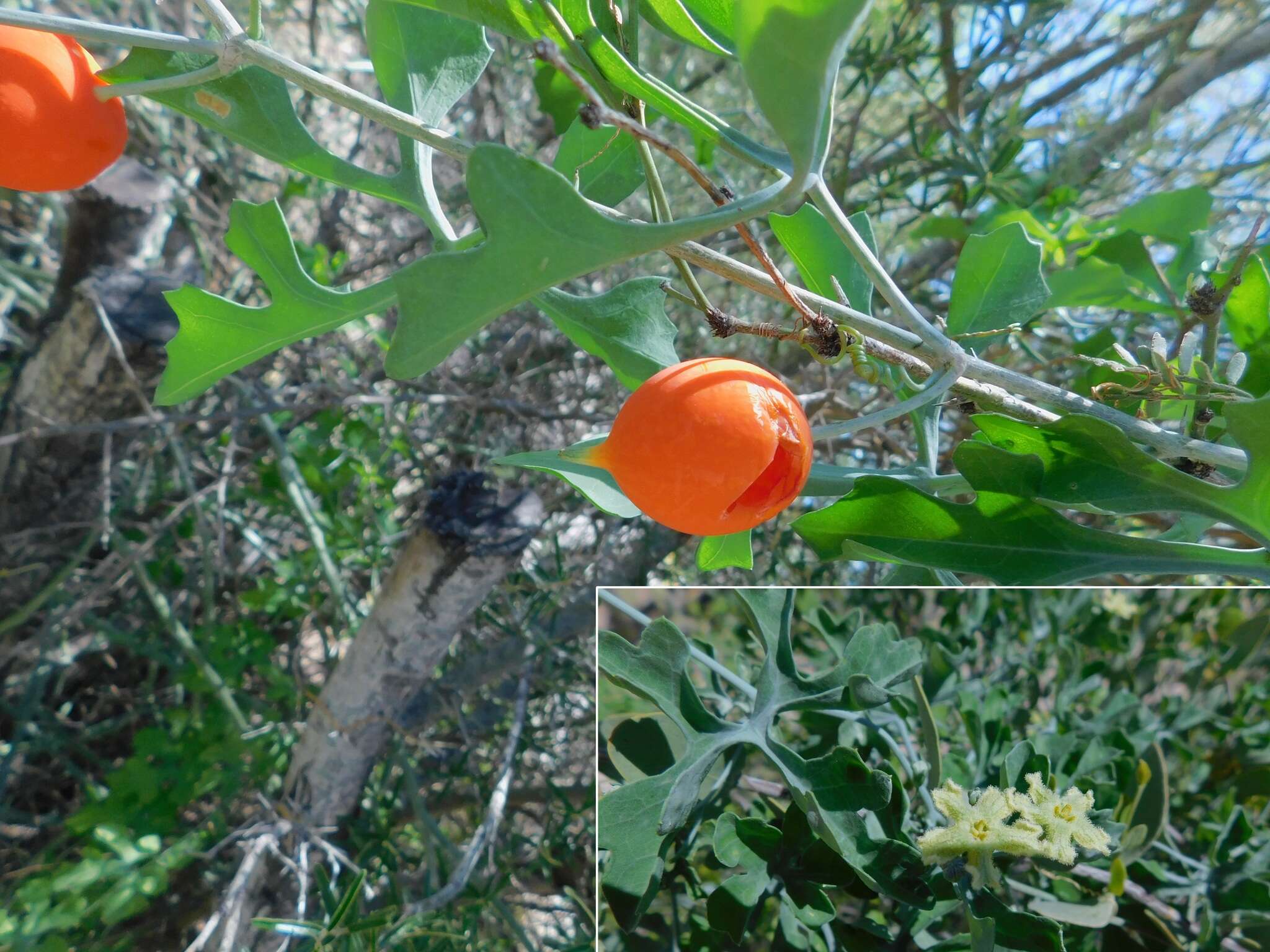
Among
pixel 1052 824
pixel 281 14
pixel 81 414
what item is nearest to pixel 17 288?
pixel 81 414

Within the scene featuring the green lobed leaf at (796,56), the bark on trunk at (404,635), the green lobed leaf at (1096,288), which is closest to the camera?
the green lobed leaf at (796,56)

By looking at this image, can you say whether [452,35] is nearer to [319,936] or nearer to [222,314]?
[222,314]

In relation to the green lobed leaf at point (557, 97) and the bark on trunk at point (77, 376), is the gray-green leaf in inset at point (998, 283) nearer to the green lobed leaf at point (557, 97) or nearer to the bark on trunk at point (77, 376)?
the green lobed leaf at point (557, 97)

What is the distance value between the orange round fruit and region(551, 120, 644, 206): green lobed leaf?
219 millimetres

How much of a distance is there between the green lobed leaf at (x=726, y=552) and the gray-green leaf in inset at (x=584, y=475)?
85 millimetres

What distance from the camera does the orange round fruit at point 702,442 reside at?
1.57ft

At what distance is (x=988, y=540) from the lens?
0.58 meters

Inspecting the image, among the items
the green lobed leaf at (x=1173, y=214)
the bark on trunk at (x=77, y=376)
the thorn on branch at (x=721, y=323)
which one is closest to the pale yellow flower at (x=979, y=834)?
the thorn on branch at (x=721, y=323)

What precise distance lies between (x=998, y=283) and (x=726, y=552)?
30 cm

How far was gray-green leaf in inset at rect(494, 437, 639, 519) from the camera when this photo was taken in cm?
57

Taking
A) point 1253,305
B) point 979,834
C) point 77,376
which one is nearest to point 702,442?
point 979,834

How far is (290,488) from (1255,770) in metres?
1.38

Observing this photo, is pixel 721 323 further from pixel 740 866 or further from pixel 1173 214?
pixel 1173 214

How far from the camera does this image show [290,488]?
58.1 inches
